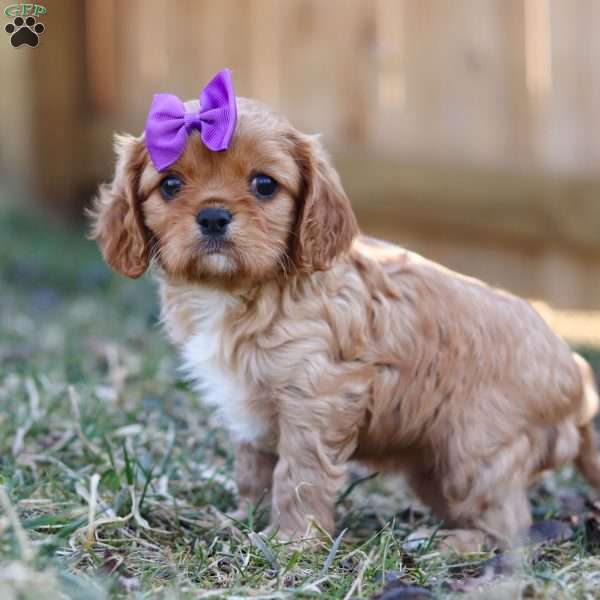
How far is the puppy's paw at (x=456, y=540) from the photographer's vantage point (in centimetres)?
400

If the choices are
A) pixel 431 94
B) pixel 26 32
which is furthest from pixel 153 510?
pixel 26 32

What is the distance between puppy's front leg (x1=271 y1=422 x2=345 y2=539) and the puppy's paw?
1.29 feet

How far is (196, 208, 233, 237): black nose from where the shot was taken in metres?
3.69

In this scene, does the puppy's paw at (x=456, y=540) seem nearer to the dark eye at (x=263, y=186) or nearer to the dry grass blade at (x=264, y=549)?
the dry grass blade at (x=264, y=549)

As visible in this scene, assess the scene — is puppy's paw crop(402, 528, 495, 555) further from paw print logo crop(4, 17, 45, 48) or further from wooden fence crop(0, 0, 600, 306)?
paw print logo crop(4, 17, 45, 48)

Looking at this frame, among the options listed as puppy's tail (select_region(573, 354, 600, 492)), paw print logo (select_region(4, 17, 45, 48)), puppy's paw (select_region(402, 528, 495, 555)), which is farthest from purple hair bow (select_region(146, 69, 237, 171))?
paw print logo (select_region(4, 17, 45, 48))

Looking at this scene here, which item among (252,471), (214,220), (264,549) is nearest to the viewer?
(264,549)

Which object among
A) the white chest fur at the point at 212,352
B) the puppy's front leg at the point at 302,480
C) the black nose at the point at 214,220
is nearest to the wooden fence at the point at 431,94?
the white chest fur at the point at 212,352

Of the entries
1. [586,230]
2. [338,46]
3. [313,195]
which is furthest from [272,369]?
[338,46]

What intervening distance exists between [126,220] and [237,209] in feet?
1.99

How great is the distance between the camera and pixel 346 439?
398cm

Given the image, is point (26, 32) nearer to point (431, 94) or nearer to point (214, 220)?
point (431, 94)

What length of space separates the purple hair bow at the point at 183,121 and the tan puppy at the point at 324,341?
70 mm

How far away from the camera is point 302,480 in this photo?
3.88 m
